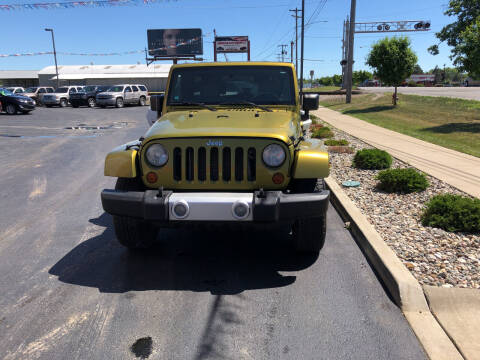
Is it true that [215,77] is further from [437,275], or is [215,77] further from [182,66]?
[437,275]

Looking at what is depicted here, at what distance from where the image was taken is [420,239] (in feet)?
14.5

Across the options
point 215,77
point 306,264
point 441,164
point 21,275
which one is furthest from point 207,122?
point 441,164

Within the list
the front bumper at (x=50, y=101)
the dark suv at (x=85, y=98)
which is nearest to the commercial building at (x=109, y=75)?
the dark suv at (x=85, y=98)

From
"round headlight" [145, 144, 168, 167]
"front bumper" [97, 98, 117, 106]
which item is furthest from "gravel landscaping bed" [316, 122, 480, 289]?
"front bumper" [97, 98, 117, 106]

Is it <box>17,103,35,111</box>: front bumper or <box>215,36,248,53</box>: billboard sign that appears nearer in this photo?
<box>17,103,35,111</box>: front bumper

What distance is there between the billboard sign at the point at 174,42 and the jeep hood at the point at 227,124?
Answer: 52.2 m

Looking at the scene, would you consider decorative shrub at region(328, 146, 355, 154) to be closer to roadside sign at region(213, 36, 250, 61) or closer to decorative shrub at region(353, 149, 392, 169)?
decorative shrub at region(353, 149, 392, 169)

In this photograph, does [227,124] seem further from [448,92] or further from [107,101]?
[448,92]

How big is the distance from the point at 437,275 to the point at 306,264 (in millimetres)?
1139

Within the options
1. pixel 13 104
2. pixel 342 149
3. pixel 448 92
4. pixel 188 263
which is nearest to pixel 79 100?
pixel 13 104

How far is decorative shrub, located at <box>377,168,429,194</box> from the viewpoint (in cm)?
616

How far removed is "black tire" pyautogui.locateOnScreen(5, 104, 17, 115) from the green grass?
19128mm

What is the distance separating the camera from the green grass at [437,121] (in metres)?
11.4

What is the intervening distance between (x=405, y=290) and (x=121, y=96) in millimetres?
31730
